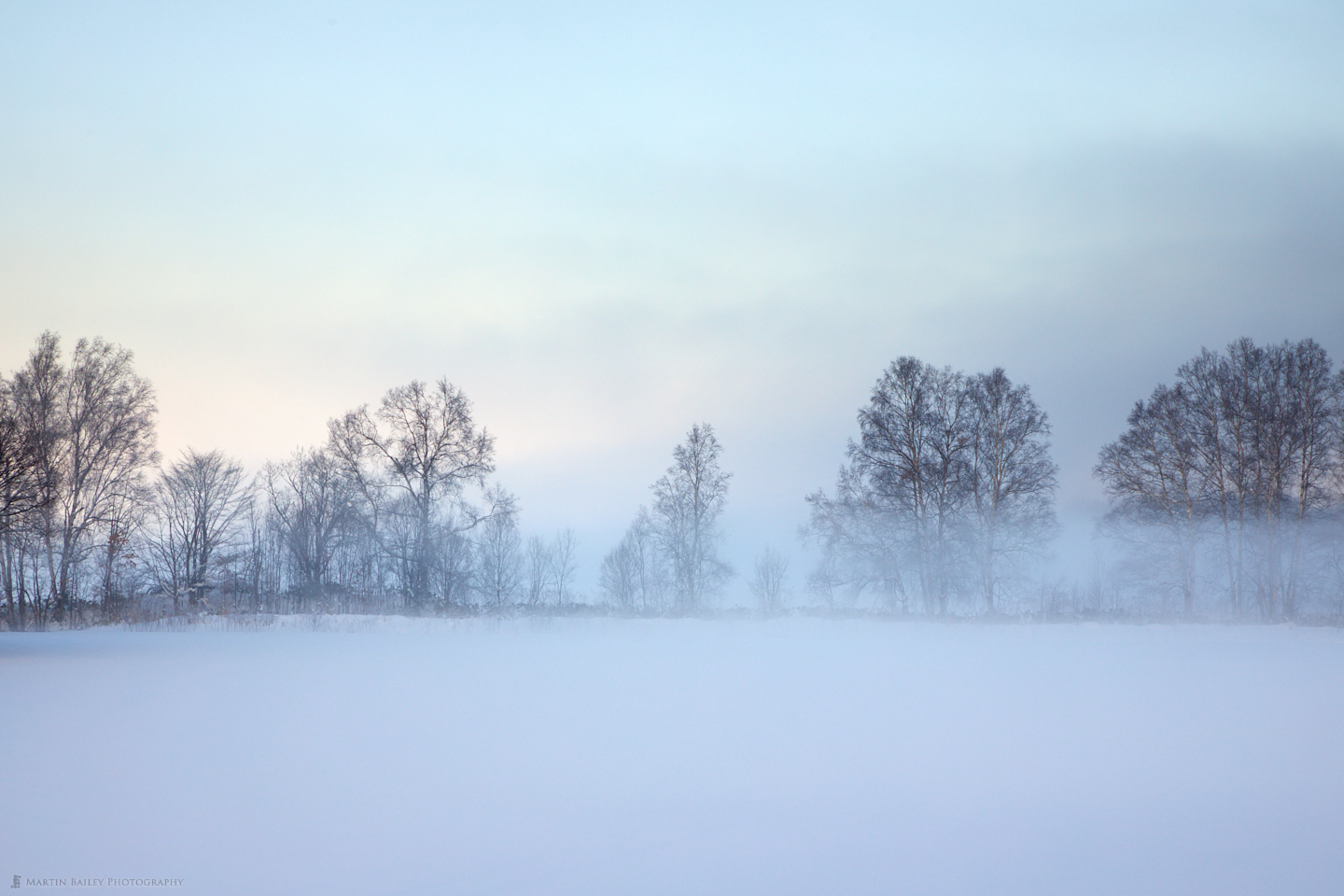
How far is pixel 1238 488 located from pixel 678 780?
2160cm

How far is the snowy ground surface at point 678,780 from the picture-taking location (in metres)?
3.47

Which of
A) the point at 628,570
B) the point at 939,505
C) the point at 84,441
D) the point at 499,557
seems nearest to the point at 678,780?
the point at 939,505

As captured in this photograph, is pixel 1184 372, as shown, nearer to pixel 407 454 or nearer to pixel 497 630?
pixel 497 630

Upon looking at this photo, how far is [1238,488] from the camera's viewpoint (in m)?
20.3

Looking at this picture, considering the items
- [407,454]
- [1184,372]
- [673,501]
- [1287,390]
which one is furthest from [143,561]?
[1287,390]

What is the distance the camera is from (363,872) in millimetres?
3371

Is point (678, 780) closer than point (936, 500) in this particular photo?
Yes

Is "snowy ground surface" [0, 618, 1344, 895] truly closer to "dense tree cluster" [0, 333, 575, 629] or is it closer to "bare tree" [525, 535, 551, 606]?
"dense tree cluster" [0, 333, 575, 629]

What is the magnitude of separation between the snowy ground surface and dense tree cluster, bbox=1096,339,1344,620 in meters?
11.6

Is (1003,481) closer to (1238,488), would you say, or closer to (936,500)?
(936,500)

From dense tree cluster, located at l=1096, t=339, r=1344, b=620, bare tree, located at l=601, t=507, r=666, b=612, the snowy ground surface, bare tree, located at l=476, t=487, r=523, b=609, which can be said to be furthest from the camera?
bare tree, located at l=601, t=507, r=666, b=612

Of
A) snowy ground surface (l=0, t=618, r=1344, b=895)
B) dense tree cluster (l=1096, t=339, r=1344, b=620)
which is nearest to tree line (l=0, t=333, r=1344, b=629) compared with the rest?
dense tree cluster (l=1096, t=339, r=1344, b=620)

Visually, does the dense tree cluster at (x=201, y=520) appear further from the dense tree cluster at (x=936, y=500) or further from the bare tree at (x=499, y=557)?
the dense tree cluster at (x=936, y=500)

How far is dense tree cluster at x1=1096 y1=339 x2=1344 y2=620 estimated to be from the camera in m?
19.4
